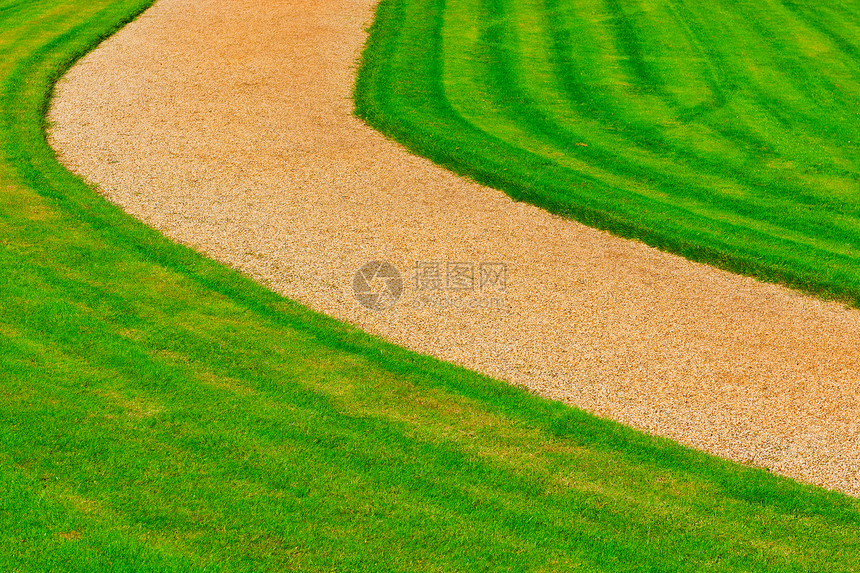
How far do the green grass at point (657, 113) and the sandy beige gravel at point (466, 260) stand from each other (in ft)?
1.57

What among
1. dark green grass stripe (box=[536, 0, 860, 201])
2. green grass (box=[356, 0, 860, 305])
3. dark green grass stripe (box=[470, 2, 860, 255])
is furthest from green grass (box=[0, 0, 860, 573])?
dark green grass stripe (box=[536, 0, 860, 201])

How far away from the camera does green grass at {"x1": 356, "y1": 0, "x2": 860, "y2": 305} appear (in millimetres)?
Result: 11188

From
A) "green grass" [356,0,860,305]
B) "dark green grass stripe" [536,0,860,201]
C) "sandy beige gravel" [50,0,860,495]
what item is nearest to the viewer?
"sandy beige gravel" [50,0,860,495]

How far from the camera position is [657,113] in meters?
15.2

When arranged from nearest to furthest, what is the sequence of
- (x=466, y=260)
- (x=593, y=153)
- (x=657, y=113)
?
(x=466, y=260) < (x=593, y=153) < (x=657, y=113)

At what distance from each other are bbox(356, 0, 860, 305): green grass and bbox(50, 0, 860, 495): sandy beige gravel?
478mm

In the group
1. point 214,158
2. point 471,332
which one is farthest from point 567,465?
point 214,158

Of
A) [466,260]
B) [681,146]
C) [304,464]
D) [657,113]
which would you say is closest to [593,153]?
[681,146]

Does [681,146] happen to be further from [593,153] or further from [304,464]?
[304,464]

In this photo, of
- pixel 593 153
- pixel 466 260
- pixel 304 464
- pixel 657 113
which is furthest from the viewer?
pixel 657 113

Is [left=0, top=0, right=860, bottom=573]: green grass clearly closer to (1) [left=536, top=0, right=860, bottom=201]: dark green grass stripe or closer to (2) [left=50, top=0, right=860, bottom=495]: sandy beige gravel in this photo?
(2) [left=50, top=0, right=860, bottom=495]: sandy beige gravel

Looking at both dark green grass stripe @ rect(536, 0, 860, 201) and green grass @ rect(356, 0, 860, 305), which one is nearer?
green grass @ rect(356, 0, 860, 305)

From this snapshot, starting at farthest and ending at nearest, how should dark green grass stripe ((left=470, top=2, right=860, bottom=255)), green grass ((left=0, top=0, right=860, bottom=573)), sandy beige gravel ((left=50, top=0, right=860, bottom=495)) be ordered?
dark green grass stripe ((left=470, top=2, right=860, bottom=255)), sandy beige gravel ((left=50, top=0, right=860, bottom=495)), green grass ((left=0, top=0, right=860, bottom=573))

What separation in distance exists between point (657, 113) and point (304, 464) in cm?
1121
